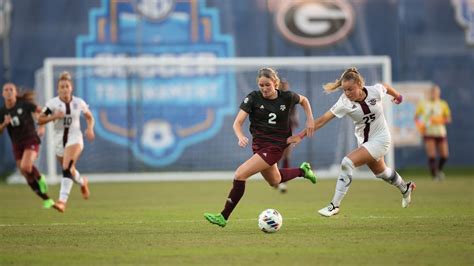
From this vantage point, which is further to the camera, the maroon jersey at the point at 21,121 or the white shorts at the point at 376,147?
the maroon jersey at the point at 21,121

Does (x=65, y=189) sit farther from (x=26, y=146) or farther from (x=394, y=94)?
(x=394, y=94)

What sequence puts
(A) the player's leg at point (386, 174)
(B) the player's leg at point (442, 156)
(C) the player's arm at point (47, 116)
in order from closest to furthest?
(A) the player's leg at point (386, 174) → (C) the player's arm at point (47, 116) → (B) the player's leg at point (442, 156)

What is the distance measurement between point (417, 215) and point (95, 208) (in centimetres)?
525

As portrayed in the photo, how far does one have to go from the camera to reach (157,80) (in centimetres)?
2639

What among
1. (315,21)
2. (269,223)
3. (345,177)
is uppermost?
(315,21)

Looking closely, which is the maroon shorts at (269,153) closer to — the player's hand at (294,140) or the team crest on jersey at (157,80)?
the player's hand at (294,140)

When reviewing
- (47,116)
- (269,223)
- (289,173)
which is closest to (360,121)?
(289,173)

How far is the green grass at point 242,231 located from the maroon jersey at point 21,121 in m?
1.15

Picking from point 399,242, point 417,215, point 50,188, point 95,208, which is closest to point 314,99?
point 50,188

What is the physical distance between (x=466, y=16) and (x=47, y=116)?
15325 mm

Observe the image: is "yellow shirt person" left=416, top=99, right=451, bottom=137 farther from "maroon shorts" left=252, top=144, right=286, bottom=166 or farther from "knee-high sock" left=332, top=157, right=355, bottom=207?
"maroon shorts" left=252, top=144, right=286, bottom=166

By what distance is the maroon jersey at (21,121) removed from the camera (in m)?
16.9

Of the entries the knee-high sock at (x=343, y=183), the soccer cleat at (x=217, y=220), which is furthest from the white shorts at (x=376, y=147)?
the soccer cleat at (x=217, y=220)

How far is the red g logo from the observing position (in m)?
27.3
